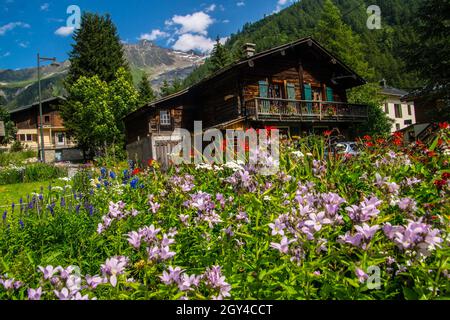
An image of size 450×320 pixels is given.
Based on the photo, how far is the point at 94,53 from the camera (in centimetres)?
3588

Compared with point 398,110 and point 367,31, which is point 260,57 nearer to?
point 398,110

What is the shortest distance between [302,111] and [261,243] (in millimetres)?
19753

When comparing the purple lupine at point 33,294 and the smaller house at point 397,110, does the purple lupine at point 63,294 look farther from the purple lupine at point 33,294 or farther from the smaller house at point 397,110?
the smaller house at point 397,110

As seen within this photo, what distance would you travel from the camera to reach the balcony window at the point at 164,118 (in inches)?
958

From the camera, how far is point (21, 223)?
12.6ft

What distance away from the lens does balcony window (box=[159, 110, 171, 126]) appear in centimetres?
2434

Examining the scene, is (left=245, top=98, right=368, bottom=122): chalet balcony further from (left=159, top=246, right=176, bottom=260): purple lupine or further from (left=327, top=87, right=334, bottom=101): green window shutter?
(left=159, top=246, right=176, bottom=260): purple lupine

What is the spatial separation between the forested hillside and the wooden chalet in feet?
85.3

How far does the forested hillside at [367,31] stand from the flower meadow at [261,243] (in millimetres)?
47522

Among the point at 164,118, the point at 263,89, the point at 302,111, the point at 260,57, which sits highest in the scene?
the point at 260,57

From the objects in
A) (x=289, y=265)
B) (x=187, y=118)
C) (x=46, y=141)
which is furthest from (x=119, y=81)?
(x=289, y=265)

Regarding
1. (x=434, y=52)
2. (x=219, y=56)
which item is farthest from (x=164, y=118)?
(x=219, y=56)

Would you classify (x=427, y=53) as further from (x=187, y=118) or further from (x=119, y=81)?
(x=119, y=81)

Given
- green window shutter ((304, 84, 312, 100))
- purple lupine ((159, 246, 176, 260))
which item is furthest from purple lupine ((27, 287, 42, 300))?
green window shutter ((304, 84, 312, 100))
